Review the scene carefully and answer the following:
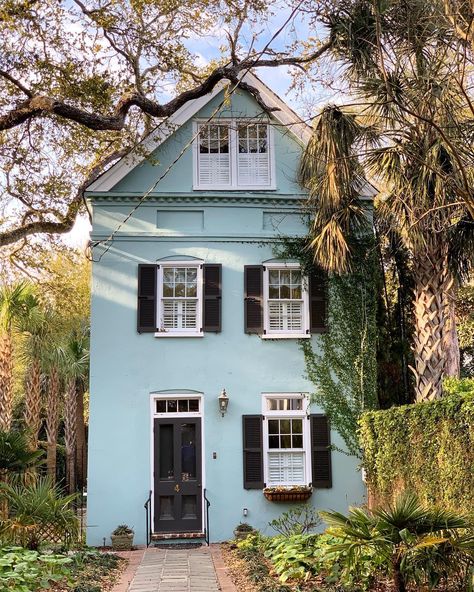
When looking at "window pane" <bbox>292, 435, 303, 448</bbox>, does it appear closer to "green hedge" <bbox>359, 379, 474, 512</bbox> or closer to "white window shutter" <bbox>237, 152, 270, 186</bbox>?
"green hedge" <bbox>359, 379, 474, 512</bbox>

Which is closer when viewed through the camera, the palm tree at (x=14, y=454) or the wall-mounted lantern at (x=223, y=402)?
the palm tree at (x=14, y=454)

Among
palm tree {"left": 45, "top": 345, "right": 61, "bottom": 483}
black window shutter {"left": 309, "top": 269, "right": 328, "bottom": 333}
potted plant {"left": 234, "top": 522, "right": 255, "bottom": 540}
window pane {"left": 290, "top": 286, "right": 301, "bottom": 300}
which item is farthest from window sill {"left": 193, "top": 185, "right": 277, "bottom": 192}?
palm tree {"left": 45, "top": 345, "right": 61, "bottom": 483}

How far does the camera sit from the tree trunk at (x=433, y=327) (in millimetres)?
13234

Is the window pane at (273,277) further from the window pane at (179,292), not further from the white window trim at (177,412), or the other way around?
the white window trim at (177,412)

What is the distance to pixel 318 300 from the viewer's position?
15.4 m

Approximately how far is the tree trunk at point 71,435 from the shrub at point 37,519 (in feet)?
46.1

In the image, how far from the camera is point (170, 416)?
14906mm

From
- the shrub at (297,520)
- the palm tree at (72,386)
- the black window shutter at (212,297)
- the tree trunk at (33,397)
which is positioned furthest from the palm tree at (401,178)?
the palm tree at (72,386)

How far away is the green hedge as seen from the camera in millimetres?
8727

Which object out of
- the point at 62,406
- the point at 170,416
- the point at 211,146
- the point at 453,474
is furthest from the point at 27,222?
the point at 62,406

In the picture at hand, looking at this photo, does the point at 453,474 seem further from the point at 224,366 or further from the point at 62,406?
the point at 62,406

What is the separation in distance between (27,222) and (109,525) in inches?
299

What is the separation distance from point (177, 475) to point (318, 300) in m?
4.54

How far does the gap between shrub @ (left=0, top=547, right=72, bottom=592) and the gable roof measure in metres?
8.06
